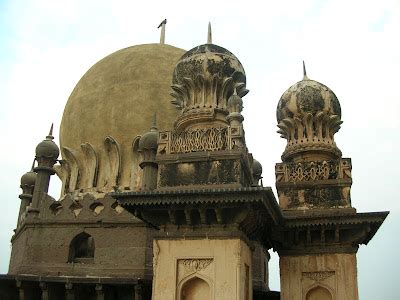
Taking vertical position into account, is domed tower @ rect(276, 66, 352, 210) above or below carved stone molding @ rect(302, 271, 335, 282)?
above

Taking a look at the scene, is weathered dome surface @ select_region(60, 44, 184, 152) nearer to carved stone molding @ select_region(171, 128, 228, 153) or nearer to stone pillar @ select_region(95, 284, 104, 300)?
stone pillar @ select_region(95, 284, 104, 300)

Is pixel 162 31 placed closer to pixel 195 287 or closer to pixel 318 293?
pixel 318 293

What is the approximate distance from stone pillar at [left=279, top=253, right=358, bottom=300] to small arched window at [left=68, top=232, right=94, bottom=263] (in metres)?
5.89

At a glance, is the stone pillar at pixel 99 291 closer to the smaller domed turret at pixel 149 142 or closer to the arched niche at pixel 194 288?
the smaller domed turret at pixel 149 142

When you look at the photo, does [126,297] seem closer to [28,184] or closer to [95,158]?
[95,158]

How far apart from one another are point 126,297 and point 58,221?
3.08 m

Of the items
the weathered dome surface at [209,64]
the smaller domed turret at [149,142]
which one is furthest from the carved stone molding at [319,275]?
the smaller domed turret at [149,142]

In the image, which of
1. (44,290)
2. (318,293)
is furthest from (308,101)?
(44,290)

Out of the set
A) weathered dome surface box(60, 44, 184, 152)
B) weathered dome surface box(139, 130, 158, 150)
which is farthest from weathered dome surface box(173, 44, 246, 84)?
weathered dome surface box(60, 44, 184, 152)

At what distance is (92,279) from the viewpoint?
14.3 m

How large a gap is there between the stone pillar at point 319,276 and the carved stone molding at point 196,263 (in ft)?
9.93

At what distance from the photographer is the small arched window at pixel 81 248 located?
15.3 metres

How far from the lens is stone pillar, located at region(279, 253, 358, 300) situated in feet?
39.9

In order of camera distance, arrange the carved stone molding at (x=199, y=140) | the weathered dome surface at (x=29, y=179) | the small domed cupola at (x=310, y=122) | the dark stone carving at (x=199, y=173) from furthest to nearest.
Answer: the weathered dome surface at (x=29, y=179) → the small domed cupola at (x=310, y=122) → the carved stone molding at (x=199, y=140) → the dark stone carving at (x=199, y=173)
